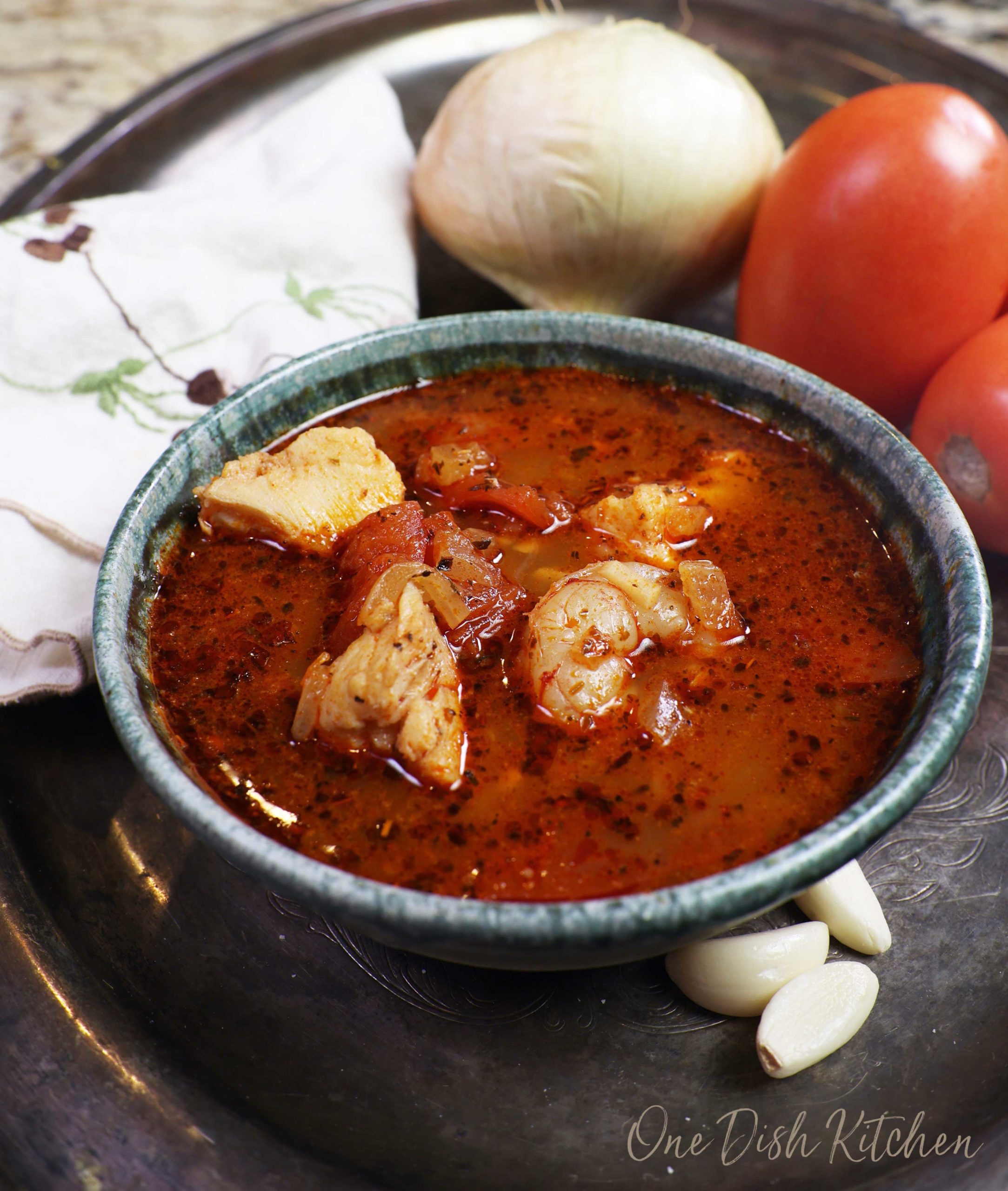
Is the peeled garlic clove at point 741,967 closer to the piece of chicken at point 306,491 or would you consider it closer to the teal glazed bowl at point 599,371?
the teal glazed bowl at point 599,371

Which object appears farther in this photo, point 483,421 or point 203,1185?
point 483,421

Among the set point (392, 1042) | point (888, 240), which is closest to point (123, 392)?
point (392, 1042)

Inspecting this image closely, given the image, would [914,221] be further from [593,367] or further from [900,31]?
[900,31]

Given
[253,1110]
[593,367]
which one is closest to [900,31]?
[593,367]

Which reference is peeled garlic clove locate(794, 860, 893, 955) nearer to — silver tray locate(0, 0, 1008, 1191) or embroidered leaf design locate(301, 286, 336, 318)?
silver tray locate(0, 0, 1008, 1191)

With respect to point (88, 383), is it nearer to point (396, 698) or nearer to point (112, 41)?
point (396, 698)

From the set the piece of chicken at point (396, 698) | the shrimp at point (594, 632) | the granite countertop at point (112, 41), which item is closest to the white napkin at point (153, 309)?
the piece of chicken at point (396, 698)
